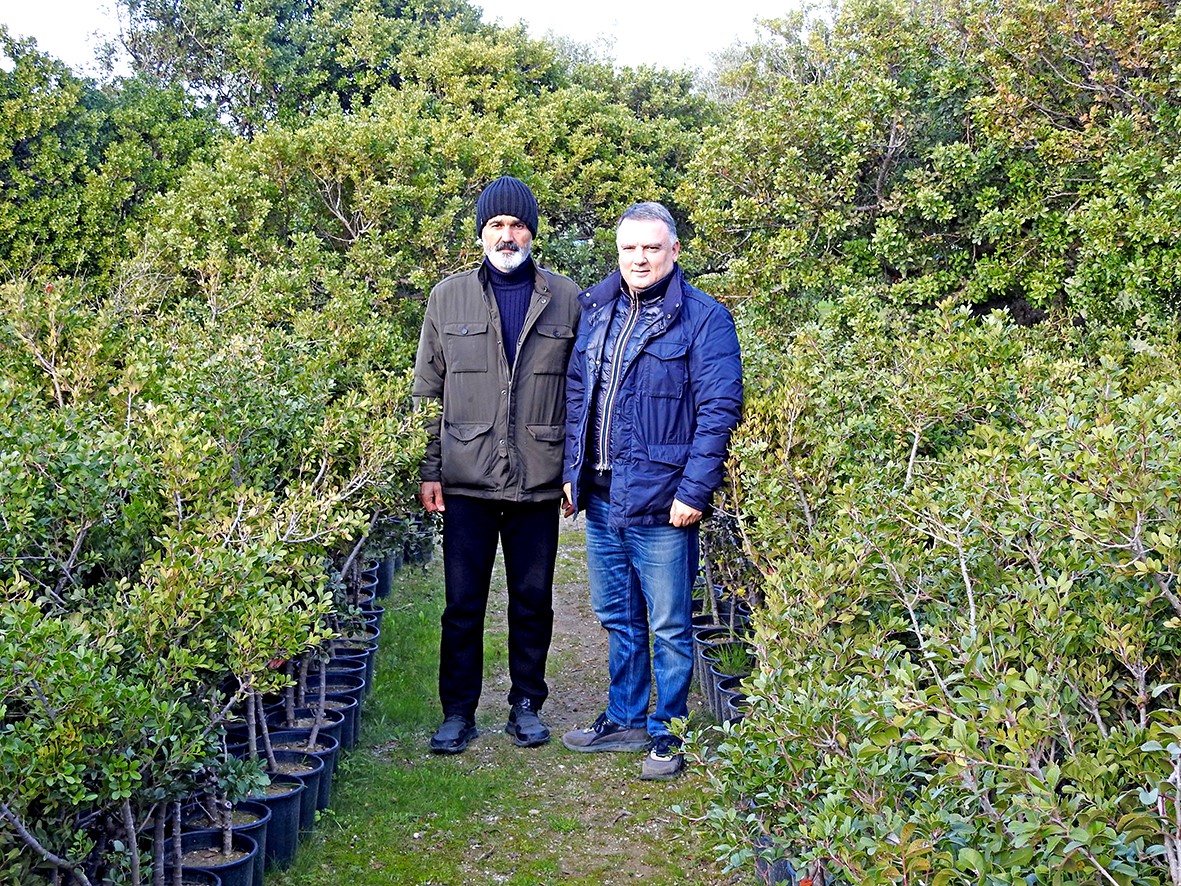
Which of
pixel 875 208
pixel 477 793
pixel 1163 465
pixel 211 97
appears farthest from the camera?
pixel 211 97

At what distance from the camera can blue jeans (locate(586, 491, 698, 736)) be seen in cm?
477

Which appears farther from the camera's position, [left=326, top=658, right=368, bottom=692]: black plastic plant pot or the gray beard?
[left=326, top=658, right=368, bottom=692]: black plastic plant pot

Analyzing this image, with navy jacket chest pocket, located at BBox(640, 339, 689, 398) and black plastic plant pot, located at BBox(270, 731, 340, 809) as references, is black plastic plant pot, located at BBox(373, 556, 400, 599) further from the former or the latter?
navy jacket chest pocket, located at BBox(640, 339, 689, 398)

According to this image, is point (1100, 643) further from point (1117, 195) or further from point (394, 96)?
point (394, 96)

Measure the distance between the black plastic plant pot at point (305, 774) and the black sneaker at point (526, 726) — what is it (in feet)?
3.64

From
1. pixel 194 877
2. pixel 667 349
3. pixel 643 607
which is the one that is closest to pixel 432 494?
pixel 643 607

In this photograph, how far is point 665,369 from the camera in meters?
4.70

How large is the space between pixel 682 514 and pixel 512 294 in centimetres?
139

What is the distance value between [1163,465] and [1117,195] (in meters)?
4.52

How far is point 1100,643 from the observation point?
8.38 ft

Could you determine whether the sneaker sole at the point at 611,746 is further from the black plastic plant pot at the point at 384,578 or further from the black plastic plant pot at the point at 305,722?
the black plastic plant pot at the point at 384,578

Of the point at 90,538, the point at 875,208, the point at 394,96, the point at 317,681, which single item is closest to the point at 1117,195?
the point at 875,208

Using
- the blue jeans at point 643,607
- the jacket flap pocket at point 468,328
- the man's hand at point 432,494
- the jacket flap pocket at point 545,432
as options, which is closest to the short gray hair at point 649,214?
the jacket flap pocket at point 468,328

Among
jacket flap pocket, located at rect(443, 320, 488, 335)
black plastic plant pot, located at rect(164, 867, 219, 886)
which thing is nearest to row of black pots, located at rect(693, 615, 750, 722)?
jacket flap pocket, located at rect(443, 320, 488, 335)
